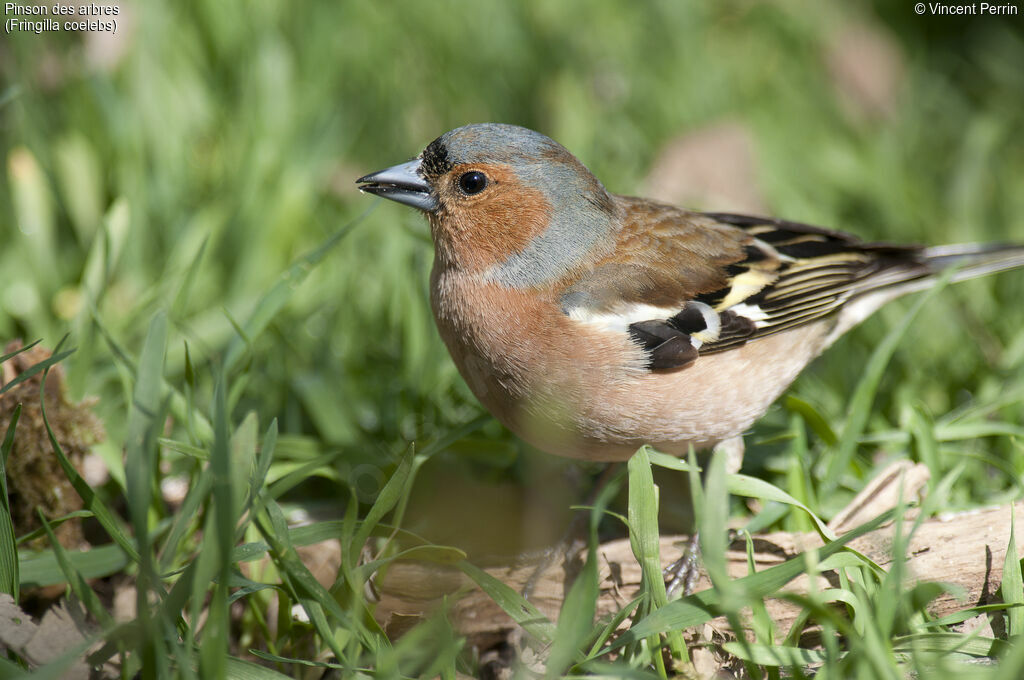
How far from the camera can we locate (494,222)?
122 inches

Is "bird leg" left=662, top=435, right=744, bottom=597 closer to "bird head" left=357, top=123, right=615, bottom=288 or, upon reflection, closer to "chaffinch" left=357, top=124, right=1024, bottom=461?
"chaffinch" left=357, top=124, right=1024, bottom=461

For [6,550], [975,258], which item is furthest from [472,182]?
[975,258]

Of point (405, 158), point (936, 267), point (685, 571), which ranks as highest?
point (405, 158)

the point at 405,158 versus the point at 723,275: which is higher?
the point at 405,158

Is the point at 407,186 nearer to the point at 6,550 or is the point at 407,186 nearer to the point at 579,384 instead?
the point at 579,384

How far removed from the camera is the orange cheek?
10.1ft

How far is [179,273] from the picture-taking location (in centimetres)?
397

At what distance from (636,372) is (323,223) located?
2.34m

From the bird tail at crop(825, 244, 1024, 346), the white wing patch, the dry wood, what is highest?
the white wing patch

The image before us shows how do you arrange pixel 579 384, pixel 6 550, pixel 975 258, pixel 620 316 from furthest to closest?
pixel 975 258
pixel 620 316
pixel 579 384
pixel 6 550

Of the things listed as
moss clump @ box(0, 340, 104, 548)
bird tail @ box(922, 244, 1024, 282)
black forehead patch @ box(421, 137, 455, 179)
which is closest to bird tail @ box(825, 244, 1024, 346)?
bird tail @ box(922, 244, 1024, 282)

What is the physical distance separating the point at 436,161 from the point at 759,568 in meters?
1.63

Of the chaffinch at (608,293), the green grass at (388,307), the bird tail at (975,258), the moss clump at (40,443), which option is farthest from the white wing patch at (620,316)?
the moss clump at (40,443)

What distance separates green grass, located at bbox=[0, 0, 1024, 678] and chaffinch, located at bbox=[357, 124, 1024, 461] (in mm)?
279
